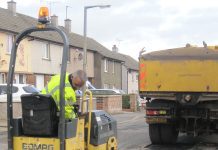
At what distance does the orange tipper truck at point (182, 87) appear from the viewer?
12242 mm

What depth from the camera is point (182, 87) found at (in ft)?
41.0

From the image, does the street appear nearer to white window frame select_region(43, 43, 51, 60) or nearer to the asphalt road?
the asphalt road

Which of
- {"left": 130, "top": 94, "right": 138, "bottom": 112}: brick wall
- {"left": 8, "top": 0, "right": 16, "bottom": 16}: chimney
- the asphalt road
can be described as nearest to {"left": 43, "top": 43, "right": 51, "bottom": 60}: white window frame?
{"left": 8, "top": 0, "right": 16, "bottom": 16}: chimney

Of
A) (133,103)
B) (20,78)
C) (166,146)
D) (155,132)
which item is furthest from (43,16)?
(20,78)

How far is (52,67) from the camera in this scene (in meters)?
39.8

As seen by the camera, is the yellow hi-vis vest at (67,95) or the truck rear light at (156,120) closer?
the yellow hi-vis vest at (67,95)

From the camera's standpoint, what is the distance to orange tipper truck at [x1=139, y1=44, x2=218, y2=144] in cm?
1224

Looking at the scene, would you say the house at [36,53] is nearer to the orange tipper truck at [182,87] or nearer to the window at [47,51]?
the window at [47,51]

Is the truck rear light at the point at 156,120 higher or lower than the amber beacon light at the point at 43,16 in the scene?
lower

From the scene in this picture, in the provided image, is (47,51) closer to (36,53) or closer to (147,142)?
(36,53)

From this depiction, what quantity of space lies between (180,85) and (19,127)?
666 cm

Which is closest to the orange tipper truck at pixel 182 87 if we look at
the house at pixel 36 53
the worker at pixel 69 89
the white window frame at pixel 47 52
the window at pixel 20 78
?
the worker at pixel 69 89

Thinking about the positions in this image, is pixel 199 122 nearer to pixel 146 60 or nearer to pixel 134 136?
pixel 146 60

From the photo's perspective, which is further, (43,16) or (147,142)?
(147,142)
